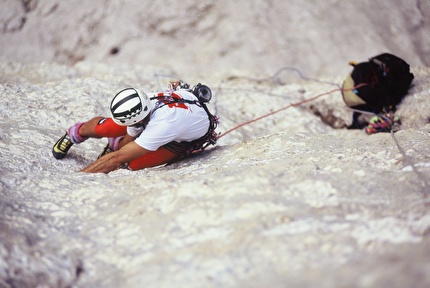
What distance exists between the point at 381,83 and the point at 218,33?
2708 millimetres

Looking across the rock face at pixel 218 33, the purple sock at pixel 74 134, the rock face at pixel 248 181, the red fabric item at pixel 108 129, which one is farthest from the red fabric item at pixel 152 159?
the rock face at pixel 218 33

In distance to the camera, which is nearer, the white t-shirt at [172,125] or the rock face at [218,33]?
the white t-shirt at [172,125]

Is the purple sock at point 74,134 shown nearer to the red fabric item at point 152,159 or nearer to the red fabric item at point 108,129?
the red fabric item at point 108,129

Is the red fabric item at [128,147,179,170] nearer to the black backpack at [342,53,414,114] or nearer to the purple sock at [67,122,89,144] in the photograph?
the purple sock at [67,122,89,144]

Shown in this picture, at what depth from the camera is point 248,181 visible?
113 inches

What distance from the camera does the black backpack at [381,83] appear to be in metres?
5.37

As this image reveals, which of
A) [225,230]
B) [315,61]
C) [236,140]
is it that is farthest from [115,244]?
[315,61]

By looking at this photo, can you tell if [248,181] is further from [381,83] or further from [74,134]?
[381,83]

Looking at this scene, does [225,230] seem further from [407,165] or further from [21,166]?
[21,166]

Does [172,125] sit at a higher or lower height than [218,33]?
lower

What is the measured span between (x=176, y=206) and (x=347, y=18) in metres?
5.09

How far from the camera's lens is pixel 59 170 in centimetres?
393

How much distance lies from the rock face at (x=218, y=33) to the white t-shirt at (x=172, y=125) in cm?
310

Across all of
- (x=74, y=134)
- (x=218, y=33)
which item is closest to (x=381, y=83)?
(x=218, y=33)
